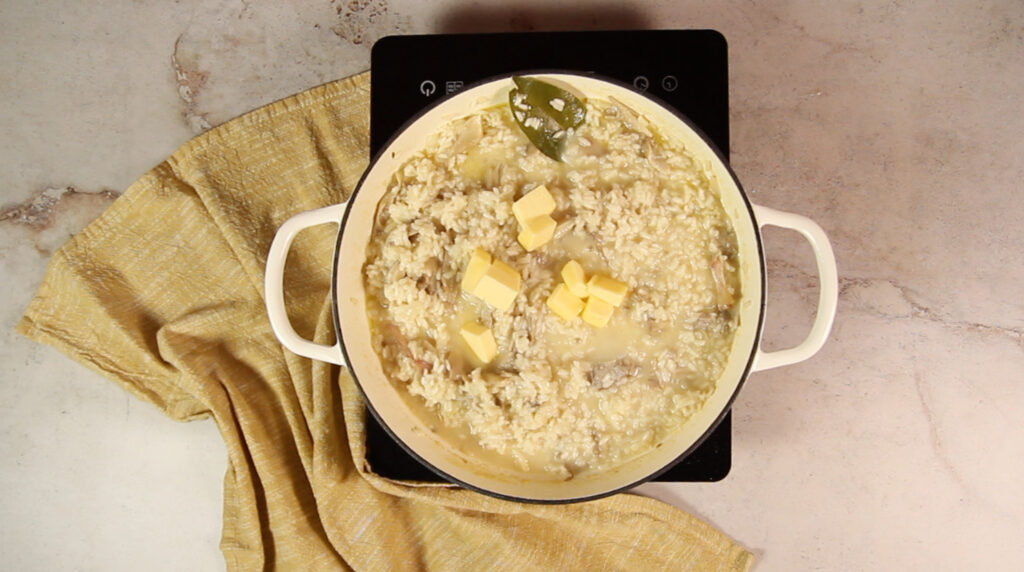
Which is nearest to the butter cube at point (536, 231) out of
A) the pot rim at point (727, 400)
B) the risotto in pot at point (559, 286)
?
the risotto in pot at point (559, 286)

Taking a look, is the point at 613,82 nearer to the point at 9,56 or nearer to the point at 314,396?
the point at 314,396

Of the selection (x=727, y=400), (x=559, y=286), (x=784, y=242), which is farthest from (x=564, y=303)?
(x=784, y=242)

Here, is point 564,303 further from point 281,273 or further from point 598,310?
point 281,273

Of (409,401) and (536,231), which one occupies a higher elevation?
(536,231)

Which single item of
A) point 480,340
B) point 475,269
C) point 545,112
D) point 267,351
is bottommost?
point 267,351

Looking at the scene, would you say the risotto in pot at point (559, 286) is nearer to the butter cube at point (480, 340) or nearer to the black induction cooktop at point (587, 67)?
the butter cube at point (480, 340)
